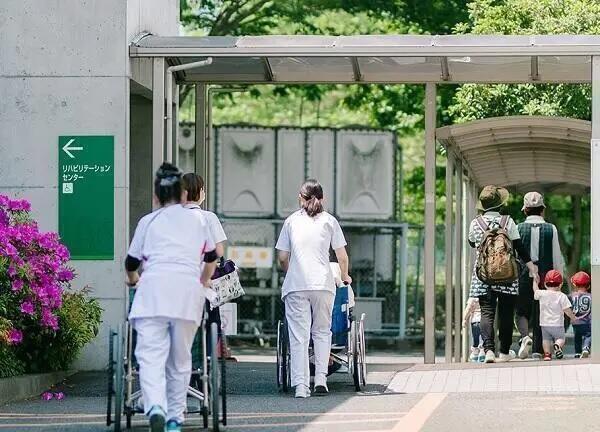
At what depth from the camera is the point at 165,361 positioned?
10180mm

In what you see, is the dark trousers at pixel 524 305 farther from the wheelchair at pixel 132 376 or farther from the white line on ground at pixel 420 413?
the wheelchair at pixel 132 376

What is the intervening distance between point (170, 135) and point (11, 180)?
1.69 m

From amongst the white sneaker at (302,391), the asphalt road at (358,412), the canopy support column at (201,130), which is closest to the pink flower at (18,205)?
the asphalt road at (358,412)

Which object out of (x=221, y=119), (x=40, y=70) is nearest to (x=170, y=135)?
(x=40, y=70)

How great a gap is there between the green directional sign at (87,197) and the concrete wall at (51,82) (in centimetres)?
9

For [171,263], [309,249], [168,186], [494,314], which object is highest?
[168,186]

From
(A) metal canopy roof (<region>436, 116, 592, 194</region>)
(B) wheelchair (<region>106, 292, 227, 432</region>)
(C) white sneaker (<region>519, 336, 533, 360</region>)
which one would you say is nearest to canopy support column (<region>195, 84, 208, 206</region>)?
(A) metal canopy roof (<region>436, 116, 592, 194</region>)

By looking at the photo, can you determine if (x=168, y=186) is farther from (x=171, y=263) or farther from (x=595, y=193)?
(x=595, y=193)

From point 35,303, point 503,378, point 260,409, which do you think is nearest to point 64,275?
point 35,303

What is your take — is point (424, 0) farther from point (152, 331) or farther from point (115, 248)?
point (152, 331)

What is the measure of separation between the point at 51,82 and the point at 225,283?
417 cm

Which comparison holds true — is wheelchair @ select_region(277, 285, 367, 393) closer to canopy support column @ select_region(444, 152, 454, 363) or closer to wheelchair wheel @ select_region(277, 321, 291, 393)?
wheelchair wheel @ select_region(277, 321, 291, 393)

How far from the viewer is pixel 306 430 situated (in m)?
10.8

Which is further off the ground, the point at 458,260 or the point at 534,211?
the point at 534,211
